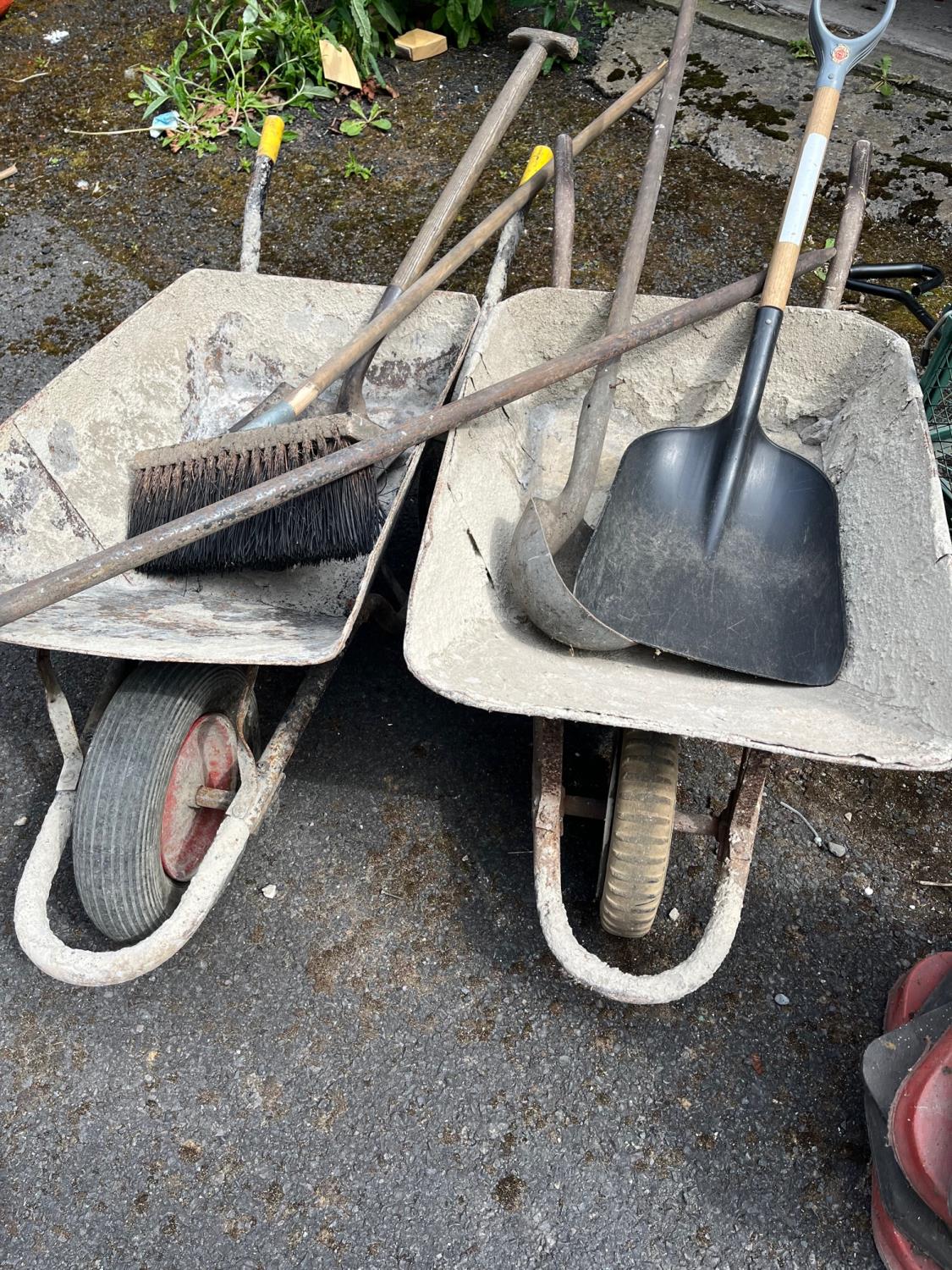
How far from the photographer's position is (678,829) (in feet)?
5.50

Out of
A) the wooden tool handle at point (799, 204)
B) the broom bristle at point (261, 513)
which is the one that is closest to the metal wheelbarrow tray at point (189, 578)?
the broom bristle at point (261, 513)

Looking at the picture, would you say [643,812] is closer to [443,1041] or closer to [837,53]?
[443,1041]

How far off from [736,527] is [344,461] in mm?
866

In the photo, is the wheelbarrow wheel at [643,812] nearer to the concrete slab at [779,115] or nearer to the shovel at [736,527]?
the shovel at [736,527]

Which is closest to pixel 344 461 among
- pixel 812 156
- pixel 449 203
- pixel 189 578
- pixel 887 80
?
pixel 189 578

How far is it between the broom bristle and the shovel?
0.51 metres

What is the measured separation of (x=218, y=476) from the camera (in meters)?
1.89

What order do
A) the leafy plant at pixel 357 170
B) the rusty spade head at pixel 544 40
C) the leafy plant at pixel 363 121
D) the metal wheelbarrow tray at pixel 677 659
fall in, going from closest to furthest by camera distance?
the metal wheelbarrow tray at pixel 677 659 → the rusty spade head at pixel 544 40 → the leafy plant at pixel 357 170 → the leafy plant at pixel 363 121

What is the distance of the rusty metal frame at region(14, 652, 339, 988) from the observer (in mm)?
1468

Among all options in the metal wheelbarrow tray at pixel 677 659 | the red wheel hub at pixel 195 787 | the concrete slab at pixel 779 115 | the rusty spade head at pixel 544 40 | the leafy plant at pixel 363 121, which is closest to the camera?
the metal wheelbarrow tray at pixel 677 659

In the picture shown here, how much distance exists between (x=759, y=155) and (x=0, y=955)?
390cm

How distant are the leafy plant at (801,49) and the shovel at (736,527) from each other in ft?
7.96

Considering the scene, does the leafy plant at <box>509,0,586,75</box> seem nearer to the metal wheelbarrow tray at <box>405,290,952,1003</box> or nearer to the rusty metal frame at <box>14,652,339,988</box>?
the metal wheelbarrow tray at <box>405,290,952,1003</box>

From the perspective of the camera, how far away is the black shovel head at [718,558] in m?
1.79
